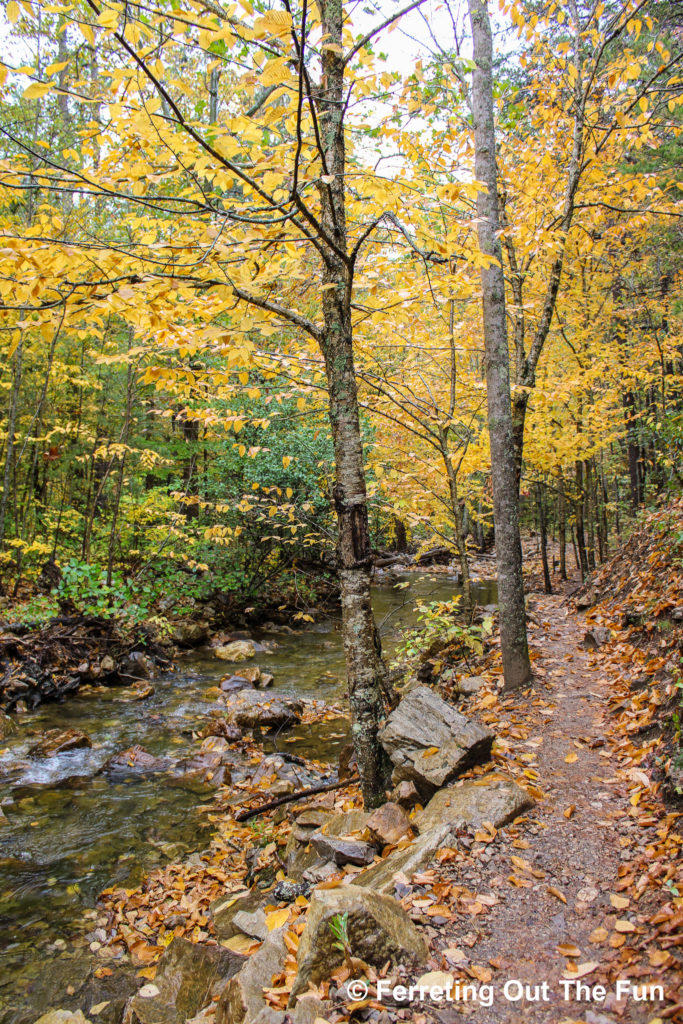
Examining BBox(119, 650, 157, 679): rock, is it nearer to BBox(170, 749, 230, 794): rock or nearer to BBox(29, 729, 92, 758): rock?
BBox(29, 729, 92, 758): rock

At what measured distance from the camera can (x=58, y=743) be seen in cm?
690

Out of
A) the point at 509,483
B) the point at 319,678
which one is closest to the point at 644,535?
the point at 509,483

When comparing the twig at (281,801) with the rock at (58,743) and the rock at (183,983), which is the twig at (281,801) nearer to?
the rock at (183,983)

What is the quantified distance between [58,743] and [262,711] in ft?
8.57

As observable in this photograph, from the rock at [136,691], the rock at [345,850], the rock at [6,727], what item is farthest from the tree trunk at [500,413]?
the rock at [6,727]

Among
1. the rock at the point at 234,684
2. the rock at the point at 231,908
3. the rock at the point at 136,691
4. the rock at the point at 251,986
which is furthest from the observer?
the rock at the point at 234,684

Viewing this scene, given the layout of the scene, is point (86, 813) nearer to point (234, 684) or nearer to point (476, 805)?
point (234, 684)

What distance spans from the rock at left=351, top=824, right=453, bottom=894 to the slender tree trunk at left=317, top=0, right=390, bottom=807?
2.63 ft

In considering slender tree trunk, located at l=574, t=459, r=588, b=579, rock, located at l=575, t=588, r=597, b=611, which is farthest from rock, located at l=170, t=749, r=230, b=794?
slender tree trunk, located at l=574, t=459, r=588, b=579

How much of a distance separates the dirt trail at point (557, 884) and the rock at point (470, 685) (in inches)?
46.2

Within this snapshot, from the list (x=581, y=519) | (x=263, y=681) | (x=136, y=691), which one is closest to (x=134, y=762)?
(x=136, y=691)

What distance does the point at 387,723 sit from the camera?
4371 millimetres

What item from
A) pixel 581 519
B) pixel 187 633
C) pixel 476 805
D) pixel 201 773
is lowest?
pixel 201 773

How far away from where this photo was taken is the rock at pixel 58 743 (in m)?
6.75
